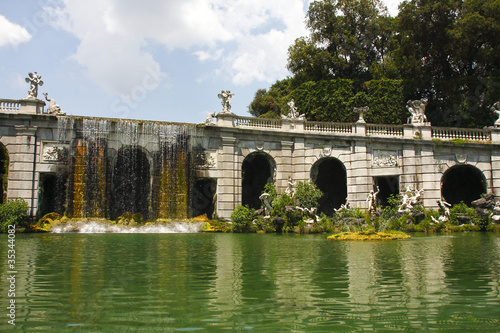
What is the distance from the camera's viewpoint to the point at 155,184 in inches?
1197

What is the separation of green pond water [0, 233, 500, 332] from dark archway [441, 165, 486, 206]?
23204 millimetres

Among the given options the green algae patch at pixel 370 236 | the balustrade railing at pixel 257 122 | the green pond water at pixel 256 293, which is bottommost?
the green pond water at pixel 256 293

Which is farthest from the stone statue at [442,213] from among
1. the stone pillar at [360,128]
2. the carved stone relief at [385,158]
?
the stone pillar at [360,128]

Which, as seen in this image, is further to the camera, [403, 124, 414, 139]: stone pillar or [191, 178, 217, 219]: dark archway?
A: [191, 178, 217, 219]: dark archway

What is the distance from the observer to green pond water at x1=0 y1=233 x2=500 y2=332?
5.85m

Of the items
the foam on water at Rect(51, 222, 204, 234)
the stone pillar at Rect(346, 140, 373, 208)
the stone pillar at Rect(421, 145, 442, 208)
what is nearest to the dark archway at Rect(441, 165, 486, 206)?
the stone pillar at Rect(421, 145, 442, 208)

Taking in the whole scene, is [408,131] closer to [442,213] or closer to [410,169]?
[410,169]

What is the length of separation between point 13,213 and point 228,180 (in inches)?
543

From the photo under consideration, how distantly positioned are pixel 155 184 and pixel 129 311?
2444 cm

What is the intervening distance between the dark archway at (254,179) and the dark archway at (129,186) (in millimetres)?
8664

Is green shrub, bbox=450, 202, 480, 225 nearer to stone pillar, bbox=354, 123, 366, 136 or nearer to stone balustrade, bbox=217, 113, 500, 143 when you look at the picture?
stone balustrade, bbox=217, 113, 500, 143

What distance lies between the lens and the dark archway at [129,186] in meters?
30.2

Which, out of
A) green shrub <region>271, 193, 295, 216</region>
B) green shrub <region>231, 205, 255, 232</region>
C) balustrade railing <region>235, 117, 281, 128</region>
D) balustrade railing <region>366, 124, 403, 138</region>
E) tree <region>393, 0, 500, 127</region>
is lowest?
green shrub <region>231, 205, 255, 232</region>

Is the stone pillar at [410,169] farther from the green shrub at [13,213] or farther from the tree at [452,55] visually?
the green shrub at [13,213]
